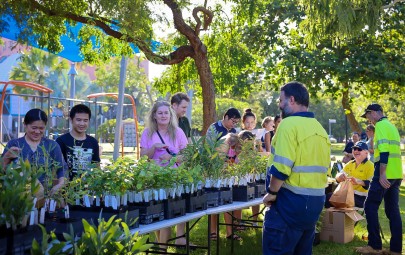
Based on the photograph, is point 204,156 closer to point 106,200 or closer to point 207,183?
point 207,183

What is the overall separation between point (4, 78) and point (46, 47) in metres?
54.5

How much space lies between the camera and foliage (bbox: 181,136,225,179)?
18.6 feet

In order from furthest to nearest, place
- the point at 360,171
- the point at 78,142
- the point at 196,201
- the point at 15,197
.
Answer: the point at 360,171 → the point at 78,142 → the point at 196,201 → the point at 15,197

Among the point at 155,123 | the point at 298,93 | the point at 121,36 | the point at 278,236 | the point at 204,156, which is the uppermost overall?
the point at 121,36

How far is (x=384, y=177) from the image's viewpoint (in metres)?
7.17

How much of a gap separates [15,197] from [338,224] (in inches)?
228

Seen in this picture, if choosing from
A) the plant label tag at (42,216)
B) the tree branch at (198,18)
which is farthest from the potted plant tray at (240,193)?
the tree branch at (198,18)

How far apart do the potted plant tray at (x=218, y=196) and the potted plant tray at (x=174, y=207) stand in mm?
517

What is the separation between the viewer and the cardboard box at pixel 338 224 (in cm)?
817

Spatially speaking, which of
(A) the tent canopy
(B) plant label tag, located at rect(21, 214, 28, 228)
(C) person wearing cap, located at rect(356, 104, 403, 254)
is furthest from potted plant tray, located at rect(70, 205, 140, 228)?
(A) the tent canopy

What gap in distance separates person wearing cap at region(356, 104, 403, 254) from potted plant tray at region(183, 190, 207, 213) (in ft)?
8.67

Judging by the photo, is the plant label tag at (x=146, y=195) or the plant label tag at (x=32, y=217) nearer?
the plant label tag at (x=32, y=217)

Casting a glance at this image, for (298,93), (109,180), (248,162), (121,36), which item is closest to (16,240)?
(109,180)

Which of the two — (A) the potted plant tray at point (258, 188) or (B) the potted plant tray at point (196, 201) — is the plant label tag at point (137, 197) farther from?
(A) the potted plant tray at point (258, 188)
